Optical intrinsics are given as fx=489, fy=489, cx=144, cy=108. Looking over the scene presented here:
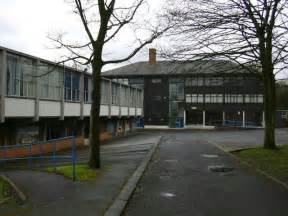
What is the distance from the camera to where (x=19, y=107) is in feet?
88.0

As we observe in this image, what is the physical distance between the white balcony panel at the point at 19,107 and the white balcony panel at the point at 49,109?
4.47 feet

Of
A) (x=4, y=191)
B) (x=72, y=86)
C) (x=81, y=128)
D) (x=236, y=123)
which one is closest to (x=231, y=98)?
(x=236, y=123)

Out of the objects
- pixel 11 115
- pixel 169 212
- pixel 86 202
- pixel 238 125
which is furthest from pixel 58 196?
pixel 238 125

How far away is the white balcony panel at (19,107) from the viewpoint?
25562 mm

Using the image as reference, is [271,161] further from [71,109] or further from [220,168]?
[71,109]

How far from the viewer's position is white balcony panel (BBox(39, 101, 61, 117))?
30.2 meters

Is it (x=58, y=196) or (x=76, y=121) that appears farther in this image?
(x=76, y=121)

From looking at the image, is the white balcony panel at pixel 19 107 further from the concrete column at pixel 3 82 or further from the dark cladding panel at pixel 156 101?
the dark cladding panel at pixel 156 101

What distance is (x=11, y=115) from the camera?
25.8 meters

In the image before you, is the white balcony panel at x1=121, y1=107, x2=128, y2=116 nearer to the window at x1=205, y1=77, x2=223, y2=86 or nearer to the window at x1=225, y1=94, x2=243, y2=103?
the window at x1=205, y1=77, x2=223, y2=86

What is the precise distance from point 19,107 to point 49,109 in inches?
185

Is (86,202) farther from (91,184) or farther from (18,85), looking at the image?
(18,85)

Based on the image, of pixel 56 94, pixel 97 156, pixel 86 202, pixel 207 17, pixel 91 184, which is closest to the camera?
pixel 86 202

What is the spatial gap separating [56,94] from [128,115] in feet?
82.8
